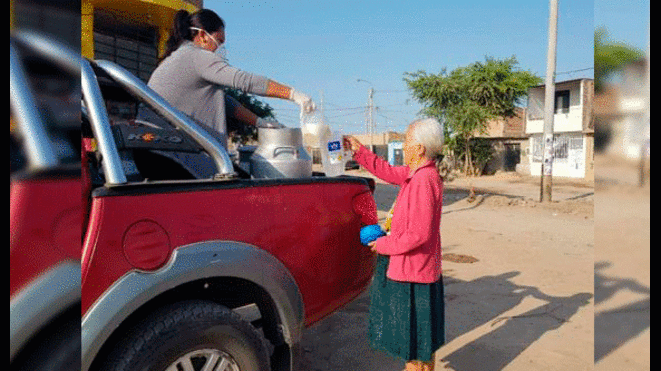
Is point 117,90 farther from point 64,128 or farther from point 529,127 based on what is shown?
point 529,127

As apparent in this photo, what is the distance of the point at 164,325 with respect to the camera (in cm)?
168

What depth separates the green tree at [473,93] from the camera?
30.3 metres

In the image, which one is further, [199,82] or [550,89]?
[550,89]

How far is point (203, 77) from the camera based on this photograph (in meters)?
2.46

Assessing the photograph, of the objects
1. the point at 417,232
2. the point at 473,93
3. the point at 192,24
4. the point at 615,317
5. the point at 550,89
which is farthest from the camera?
the point at 473,93

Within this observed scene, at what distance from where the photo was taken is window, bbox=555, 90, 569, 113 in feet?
101

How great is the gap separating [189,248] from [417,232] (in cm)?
104

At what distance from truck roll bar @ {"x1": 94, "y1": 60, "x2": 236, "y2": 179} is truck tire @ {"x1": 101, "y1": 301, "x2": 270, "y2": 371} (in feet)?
1.78

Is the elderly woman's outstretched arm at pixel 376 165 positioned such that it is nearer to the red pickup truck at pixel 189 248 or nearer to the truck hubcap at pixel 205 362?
the red pickup truck at pixel 189 248

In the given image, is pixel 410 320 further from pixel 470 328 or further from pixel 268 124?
pixel 470 328

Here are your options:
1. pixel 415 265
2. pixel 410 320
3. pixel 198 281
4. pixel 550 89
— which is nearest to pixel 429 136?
pixel 415 265

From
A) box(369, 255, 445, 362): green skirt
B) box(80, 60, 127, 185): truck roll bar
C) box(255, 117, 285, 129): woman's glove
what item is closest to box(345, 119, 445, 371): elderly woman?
box(369, 255, 445, 362): green skirt

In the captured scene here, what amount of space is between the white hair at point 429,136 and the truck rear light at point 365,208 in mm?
408

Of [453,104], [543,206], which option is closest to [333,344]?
[543,206]
